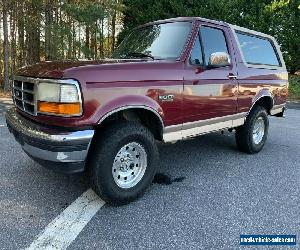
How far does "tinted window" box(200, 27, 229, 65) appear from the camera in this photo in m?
4.39

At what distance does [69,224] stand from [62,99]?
117 cm

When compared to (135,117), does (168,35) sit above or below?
above

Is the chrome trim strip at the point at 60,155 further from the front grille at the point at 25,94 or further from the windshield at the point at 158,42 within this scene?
the windshield at the point at 158,42

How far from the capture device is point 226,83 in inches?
186

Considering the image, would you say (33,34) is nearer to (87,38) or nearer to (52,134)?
(87,38)

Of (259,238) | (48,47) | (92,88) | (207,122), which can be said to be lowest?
(259,238)

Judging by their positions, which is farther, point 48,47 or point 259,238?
point 48,47

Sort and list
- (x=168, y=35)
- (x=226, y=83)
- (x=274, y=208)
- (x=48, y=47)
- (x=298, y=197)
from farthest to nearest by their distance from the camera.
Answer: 1. (x=48, y=47)
2. (x=226, y=83)
3. (x=168, y=35)
4. (x=298, y=197)
5. (x=274, y=208)

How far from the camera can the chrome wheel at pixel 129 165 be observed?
361 centimetres

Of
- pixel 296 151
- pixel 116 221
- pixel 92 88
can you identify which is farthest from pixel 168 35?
pixel 296 151

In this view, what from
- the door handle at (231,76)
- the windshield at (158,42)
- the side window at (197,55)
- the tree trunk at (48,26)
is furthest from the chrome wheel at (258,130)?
the tree trunk at (48,26)

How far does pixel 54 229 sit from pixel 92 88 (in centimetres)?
134

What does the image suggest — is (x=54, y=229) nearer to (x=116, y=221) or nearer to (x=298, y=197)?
(x=116, y=221)

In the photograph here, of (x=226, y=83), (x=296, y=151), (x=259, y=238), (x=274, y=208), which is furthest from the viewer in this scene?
(x=296, y=151)
